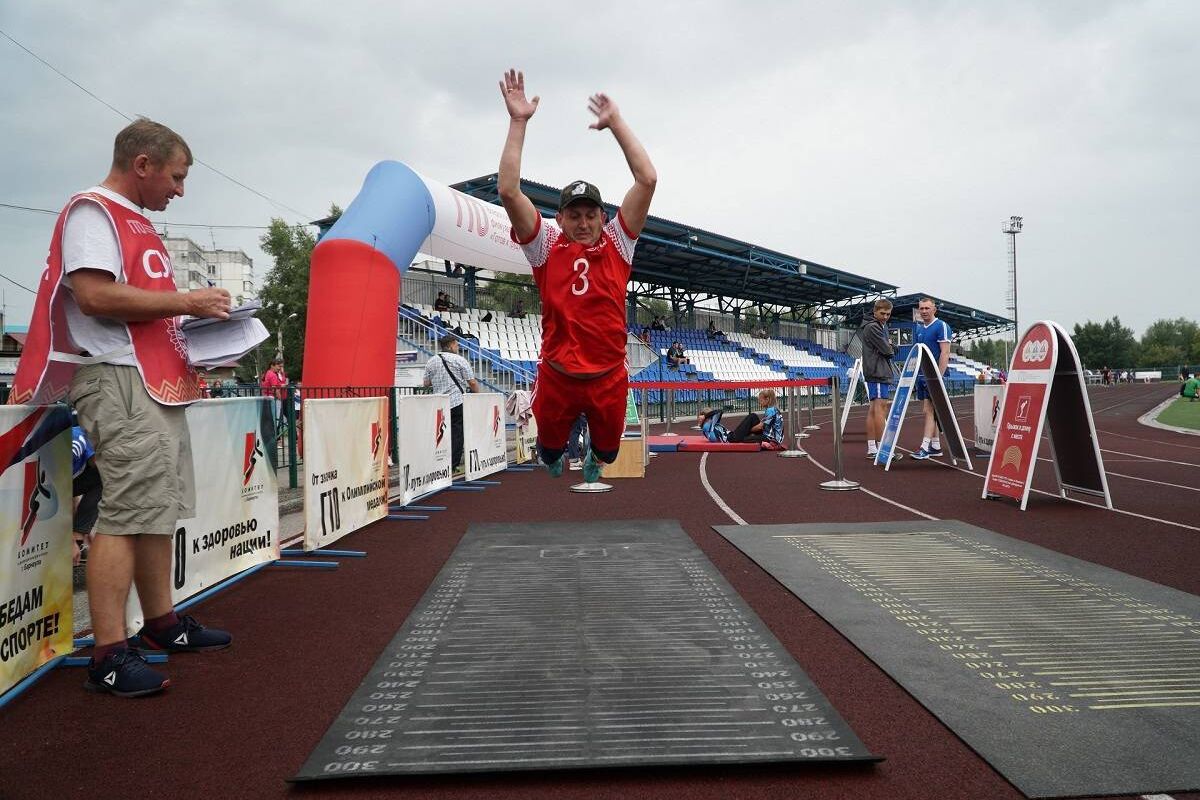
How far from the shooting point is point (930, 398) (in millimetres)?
9945

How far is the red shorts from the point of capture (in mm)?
3971

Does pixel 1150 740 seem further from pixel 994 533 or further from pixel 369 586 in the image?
pixel 369 586

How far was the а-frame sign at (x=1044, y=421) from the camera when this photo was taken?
262 inches

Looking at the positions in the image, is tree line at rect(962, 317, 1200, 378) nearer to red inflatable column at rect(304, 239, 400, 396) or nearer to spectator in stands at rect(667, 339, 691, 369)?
spectator in stands at rect(667, 339, 691, 369)

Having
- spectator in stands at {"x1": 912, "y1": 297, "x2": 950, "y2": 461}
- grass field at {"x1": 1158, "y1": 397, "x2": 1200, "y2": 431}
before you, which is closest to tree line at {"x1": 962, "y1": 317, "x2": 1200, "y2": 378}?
grass field at {"x1": 1158, "y1": 397, "x2": 1200, "y2": 431}

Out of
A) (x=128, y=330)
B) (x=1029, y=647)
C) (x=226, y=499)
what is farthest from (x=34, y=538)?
(x=1029, y=647)

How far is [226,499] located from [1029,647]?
4.58 meters

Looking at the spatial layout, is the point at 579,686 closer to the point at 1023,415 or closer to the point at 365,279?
the point at 1023,415

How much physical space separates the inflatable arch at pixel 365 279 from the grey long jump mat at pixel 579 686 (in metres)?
5.85

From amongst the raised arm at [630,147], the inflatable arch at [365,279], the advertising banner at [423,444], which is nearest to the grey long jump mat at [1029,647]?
the raised arm at [630,147]

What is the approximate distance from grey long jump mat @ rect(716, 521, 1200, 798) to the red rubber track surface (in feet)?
0.46

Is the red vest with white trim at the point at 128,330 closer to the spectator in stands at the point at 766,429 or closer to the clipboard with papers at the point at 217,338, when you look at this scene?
the clipboard with papers at the point at 217,338

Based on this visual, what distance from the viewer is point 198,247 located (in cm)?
9806

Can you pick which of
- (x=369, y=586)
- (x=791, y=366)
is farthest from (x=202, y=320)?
(x=791, y=366)
